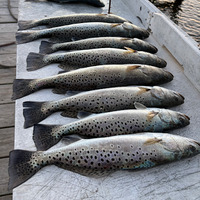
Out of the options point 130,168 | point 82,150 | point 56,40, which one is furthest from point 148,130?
point 56,40

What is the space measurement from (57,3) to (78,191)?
4.30 metres

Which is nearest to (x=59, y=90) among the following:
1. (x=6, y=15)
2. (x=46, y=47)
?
(x=46, y=47)

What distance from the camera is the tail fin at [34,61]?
2945 mm

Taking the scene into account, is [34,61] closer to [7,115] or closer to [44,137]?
[7,115]

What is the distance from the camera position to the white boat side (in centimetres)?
178

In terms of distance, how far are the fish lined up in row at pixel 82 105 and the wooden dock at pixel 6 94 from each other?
0.78 metres

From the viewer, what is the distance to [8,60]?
159 inches

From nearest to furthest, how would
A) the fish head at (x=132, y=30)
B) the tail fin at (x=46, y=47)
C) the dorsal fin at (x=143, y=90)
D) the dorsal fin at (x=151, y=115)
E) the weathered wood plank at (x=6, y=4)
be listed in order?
the dorsal fin at (x=151, y=115), the dorsal fin at (x=143, y=90), the tail fin at (x=46, y=47), the fish head at (x=132, y=30), the weathered wood plank at (x=6, y=4)

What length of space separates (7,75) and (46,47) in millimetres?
1033

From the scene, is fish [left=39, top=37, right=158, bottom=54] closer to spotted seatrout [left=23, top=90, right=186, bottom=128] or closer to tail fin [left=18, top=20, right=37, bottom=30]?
tail fin [left=18, top=20, right=37, bottom=30]

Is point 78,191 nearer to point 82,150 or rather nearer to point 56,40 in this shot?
point 82,150

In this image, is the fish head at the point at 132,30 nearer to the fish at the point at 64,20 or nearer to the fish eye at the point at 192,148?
the fish at the point at 64,20

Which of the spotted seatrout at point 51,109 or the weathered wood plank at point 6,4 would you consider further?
the weathered wood plank at point 6,4

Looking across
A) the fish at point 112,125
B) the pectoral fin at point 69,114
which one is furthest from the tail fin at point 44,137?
the pectoral fin at point 69,114
